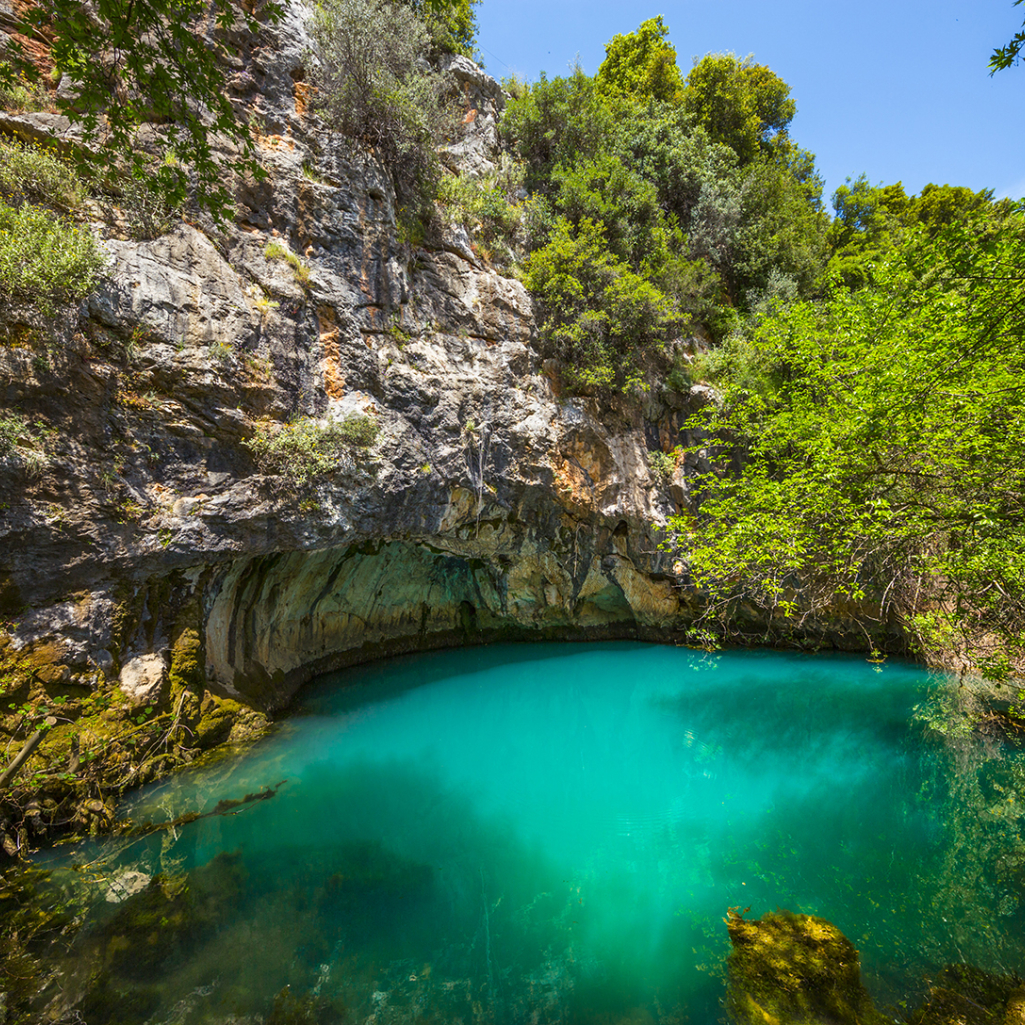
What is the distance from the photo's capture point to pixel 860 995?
3.69 metres

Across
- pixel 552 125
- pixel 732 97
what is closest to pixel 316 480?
pixel 552 125

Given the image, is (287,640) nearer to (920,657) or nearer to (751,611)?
(751,611)

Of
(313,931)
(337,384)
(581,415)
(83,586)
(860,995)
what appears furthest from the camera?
(581,415)

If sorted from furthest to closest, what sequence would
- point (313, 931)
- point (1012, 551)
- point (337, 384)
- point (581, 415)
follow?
point (581, 415)
point (337, 384)
point (1012, 551)
point (313, 931)

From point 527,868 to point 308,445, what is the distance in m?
6.88

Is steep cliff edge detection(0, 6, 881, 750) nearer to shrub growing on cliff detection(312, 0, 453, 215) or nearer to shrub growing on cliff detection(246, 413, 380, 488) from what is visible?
shrub growing on cliff detection(246, 413, 380, 488)

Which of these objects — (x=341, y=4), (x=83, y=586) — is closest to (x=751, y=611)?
(x=83, y=586)

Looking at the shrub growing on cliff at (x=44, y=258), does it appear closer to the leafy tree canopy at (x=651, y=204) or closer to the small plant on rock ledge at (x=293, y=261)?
the small plant on rock ledge at (x=293, y=261)

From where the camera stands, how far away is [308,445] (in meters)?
8.02

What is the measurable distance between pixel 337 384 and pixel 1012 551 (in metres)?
10.1

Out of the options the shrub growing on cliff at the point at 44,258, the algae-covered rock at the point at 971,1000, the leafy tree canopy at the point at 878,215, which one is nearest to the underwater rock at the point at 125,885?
the shrub growing on cliff at the point at 44,258

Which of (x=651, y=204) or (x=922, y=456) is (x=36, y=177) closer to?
(x=922, y=456)

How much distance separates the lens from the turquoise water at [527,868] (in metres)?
3.76

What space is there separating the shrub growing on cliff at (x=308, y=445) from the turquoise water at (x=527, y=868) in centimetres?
456
